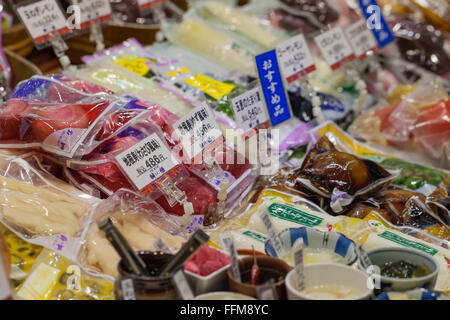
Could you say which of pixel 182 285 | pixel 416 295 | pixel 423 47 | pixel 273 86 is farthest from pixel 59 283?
pixel 423 47

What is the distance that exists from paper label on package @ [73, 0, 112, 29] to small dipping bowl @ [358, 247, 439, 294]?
1.91 metres

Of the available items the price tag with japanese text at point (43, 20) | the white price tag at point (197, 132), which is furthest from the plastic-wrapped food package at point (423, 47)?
the price tag with japanese text at point (43, 20)

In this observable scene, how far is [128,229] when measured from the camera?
5.86 ft

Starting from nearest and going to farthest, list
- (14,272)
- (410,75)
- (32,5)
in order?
(14,272), (32,5), (410,75)

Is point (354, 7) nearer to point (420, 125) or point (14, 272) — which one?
point (420, 125)

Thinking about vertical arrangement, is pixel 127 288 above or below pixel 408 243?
above

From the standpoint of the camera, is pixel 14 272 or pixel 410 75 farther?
pixel 410 75

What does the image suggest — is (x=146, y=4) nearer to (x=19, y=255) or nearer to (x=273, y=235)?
(x=19, y=255)

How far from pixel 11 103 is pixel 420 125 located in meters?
1.94

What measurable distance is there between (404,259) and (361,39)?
1.95 metres

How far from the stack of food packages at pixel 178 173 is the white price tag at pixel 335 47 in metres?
0.21

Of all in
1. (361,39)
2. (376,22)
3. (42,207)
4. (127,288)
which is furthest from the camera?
(376,22)

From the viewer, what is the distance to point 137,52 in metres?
2.98
